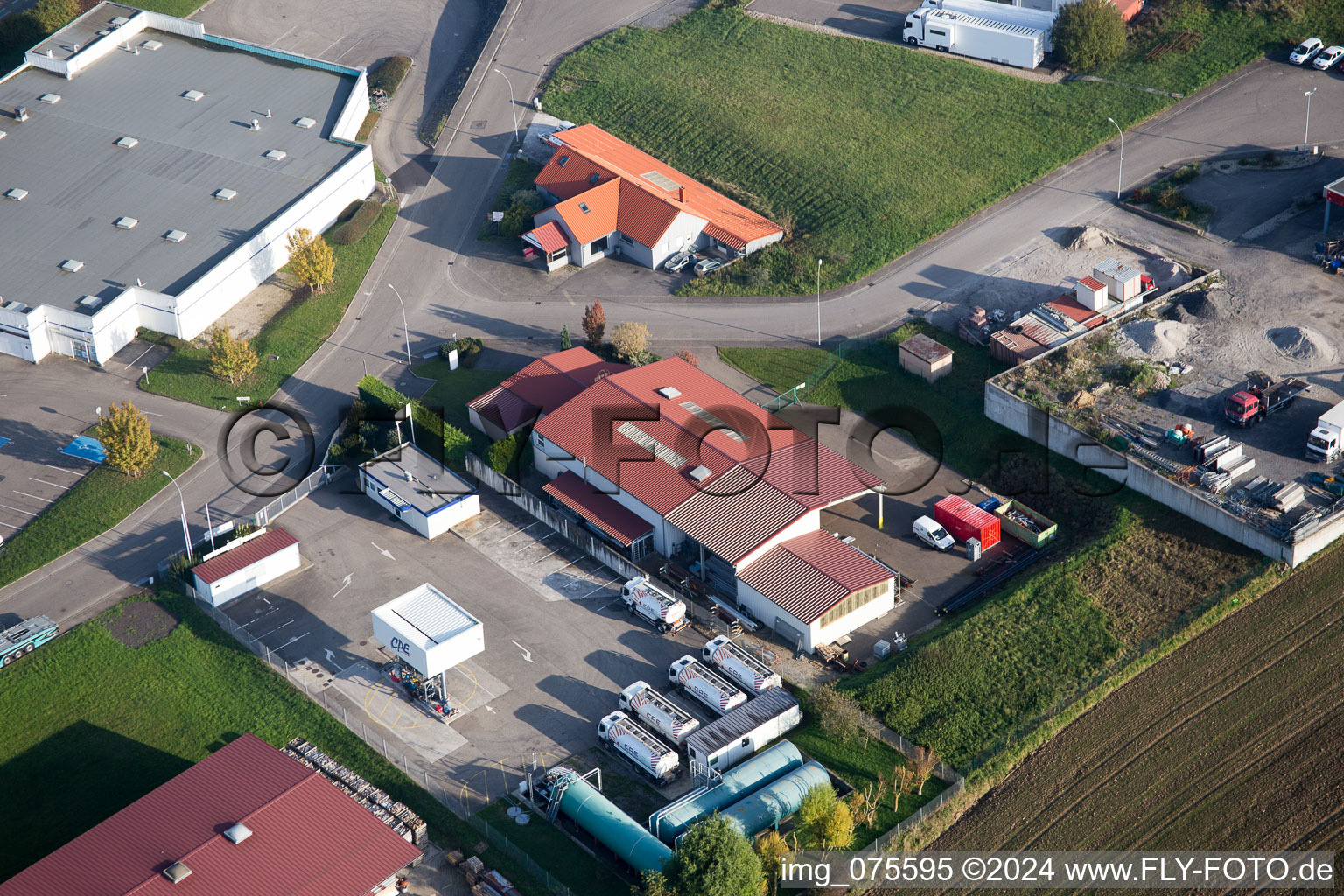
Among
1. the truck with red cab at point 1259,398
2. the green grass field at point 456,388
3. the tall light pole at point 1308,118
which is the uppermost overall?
the tall light pole at point 1308,118

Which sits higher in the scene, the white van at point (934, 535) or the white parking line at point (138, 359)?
the white parking line at point (138, 359)

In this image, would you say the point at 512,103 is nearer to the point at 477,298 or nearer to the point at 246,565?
the point at 477,298

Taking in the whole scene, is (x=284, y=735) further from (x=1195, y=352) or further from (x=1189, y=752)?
(x=1195, y=352)

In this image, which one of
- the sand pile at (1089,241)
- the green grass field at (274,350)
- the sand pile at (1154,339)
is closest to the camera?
the sand pile at (1154,339)

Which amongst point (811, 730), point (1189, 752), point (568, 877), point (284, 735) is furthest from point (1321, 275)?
point (284, 735)

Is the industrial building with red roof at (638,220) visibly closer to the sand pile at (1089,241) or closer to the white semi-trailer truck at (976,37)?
the sand pile at (1089,241)

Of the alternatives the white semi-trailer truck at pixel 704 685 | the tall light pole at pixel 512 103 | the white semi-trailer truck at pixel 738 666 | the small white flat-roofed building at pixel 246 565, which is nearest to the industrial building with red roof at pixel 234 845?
the small white flat-roofed building at pixel 246 565
